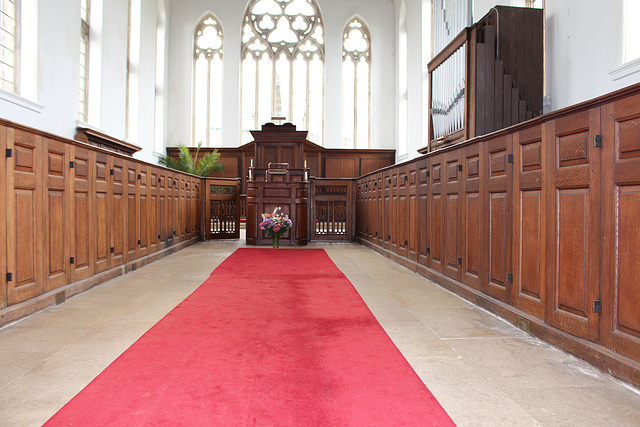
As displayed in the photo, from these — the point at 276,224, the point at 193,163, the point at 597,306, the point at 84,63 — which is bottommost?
the point at 597,306

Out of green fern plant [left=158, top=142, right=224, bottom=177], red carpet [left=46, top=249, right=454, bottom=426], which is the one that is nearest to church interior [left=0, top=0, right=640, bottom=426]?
red carpet [left=46, top=249, right=454, bottom=426]

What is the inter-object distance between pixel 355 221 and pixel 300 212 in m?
1.41

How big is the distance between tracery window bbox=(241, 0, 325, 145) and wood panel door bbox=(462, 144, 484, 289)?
11182 millimetres

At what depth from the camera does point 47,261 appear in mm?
3201

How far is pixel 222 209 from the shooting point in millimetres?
8805

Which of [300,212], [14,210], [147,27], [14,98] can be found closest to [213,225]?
[300,212]

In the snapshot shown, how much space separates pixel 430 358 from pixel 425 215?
8.48ft

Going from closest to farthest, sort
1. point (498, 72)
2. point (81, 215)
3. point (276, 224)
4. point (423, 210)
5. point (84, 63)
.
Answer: point (81, 215), point (423, 210), point (498, 72), point (276, 224), point (84, 63)

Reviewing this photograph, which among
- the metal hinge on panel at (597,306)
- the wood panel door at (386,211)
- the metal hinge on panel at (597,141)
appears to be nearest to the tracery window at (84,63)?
the wood panel door at (386,211)

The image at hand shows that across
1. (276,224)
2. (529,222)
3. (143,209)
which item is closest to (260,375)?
(529,222)

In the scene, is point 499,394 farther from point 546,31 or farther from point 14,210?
point 546,31

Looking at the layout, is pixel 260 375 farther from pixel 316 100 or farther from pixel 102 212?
pixel 316 100

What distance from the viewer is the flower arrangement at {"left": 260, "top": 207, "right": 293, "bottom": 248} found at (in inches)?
283

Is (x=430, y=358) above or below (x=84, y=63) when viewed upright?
below
